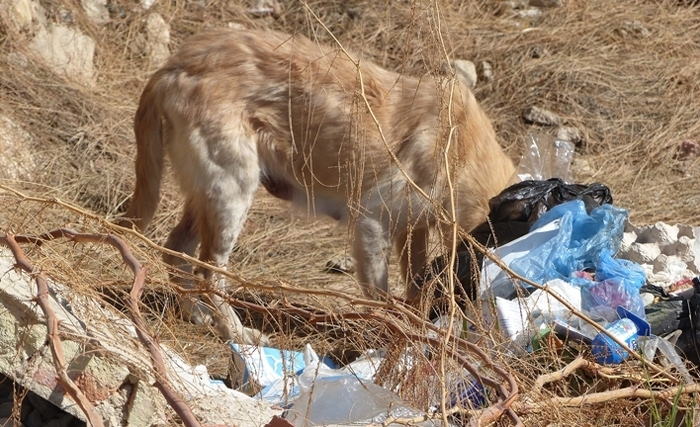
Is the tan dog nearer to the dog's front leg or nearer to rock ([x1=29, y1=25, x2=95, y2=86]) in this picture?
the dog's front leg

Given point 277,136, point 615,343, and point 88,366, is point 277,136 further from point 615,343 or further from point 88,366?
point 88,366

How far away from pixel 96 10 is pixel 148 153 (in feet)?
13.3

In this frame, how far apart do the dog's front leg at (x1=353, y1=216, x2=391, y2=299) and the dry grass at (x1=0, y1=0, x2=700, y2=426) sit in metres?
0.15

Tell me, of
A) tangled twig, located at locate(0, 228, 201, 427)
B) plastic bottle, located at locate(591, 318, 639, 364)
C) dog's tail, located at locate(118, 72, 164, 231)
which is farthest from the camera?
dog's tail, located at locate(118, 72, 164, 231)

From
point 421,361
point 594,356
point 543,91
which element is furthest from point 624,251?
point 543,91

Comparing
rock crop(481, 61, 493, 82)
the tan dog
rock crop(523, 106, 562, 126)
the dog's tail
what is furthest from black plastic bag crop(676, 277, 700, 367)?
rock crop(481, 61, 493, 82)

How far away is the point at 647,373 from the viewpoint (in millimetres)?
3342

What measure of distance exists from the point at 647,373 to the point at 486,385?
0.83m

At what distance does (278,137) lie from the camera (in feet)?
17.3

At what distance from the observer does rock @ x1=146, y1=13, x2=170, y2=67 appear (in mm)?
8867

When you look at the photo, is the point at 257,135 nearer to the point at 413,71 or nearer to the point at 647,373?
the point at 647,373

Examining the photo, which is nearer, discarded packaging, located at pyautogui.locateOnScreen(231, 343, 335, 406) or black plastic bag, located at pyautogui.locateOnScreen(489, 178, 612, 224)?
discarded packaging, located at pyautogui.locateOnScreen(231, 343, 335, 406)

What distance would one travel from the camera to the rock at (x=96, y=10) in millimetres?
8836

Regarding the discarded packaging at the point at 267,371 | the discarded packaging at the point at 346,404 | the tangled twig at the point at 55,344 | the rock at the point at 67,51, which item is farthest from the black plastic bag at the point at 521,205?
the rock at the point at 67,51
